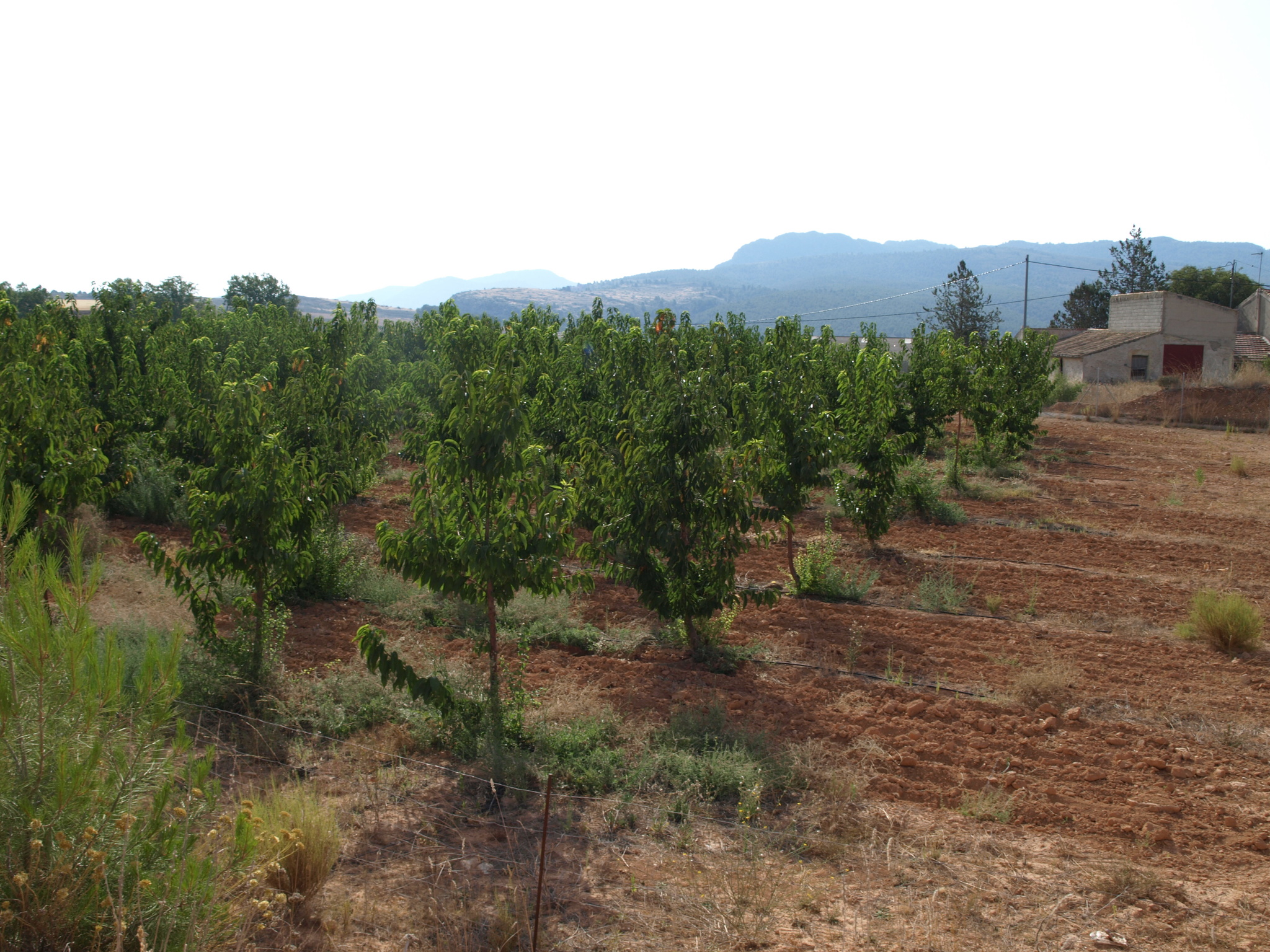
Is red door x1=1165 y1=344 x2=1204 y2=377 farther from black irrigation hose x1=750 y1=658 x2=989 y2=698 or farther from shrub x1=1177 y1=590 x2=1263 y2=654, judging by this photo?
black irrigation hose x1=750 y1=658 x2=989 y2=698

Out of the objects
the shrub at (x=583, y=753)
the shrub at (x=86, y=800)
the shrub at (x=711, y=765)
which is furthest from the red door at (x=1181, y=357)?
the shrub at (x=86, y=800)

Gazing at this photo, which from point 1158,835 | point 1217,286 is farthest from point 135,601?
point 1217,286

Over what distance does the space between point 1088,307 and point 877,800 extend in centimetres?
6577

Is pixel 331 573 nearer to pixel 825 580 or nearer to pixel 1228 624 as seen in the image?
pixel 825 580

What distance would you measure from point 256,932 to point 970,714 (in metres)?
5.48

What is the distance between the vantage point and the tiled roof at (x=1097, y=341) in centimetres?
3822

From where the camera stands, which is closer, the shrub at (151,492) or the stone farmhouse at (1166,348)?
the shrub at (151,492)

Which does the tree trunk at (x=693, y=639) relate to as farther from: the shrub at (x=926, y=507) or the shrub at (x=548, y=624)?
the shrub at (x=926, y=507)

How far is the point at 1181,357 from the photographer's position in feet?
127

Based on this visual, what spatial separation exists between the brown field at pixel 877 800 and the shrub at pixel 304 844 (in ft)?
0.52

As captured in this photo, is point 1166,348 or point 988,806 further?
point 1166,348

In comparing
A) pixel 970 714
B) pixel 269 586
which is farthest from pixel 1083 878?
pixel 269 586

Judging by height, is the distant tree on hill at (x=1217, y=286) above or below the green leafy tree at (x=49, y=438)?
above

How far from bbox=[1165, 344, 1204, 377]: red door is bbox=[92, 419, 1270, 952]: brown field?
33.5 m
